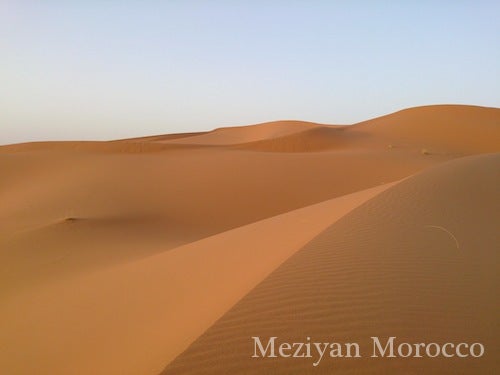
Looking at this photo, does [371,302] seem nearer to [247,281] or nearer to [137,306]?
[247,281]

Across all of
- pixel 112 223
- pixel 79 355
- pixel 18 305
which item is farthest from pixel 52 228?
pixel 79 355

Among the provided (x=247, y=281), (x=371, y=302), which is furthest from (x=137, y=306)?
(x=371, y=302)

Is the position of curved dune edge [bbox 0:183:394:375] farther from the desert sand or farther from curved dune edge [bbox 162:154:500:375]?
curved dune edge [bbox 162:154:500:375]

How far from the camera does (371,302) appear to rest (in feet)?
9.86

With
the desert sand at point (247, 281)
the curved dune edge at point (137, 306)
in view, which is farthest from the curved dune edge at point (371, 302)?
the curved dune edge at point (137, 306)

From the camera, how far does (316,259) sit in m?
3.77

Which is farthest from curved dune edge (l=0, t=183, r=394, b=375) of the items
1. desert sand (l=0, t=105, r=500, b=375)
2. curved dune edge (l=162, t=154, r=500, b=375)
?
curved dune edge (l=162, t=154, r=500, b=375)

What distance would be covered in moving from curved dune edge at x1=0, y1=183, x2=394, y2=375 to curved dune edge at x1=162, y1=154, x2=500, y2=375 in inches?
8.7

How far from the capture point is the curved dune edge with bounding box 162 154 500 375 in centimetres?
246

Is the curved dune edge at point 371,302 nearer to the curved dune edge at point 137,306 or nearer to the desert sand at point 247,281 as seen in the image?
the desert sand at point 247,281

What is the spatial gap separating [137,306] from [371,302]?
2.40 metres

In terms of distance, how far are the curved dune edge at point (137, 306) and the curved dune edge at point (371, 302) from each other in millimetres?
221

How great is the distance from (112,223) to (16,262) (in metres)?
3.08

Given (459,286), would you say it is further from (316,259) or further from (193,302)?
(193,302)
